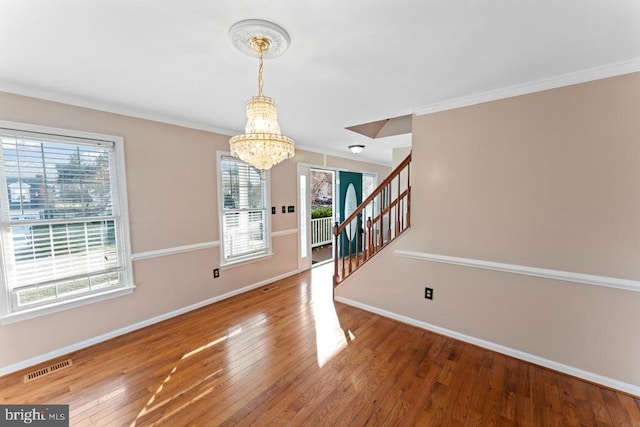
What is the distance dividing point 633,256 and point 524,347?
106cm

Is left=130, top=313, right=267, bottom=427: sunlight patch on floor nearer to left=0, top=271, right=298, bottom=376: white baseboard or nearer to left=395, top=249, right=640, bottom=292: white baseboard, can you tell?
left=0, top=271, right=298, bottom=376: white baseboard

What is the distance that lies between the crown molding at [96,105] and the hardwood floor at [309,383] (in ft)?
7.50

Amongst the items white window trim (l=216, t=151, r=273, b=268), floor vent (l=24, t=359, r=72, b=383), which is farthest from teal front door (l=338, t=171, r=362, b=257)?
floor vent (l=24, t=359, r=72, b=383)

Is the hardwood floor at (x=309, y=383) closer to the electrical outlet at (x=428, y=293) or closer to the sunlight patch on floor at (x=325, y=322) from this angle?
the sunlight patch on floor at (x=325, y=322)

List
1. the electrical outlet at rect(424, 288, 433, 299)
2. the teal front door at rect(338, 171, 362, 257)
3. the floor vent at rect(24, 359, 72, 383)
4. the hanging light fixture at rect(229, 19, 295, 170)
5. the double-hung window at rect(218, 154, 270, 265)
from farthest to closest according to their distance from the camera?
1. the teal front door at rect(338, 171, 362, 257)
2. the double-hung window at rect(218, 154, 270, 265)
3. the electrical outlet at rect(424, 288, 433, 299)
4. the floor vent at rect(24, 359, 72, 383)
5. the hanging light fixture at rect(229, 19, 295, 170)

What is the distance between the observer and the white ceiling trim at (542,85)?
1.85 meters

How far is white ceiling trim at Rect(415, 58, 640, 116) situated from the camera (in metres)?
1.85

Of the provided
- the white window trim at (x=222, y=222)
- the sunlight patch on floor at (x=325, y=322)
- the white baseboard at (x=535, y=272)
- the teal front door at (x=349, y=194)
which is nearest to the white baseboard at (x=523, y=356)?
the sunlight patch on floor at (x=325, y=322)

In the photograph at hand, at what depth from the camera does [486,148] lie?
95.0 inches

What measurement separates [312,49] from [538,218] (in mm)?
2226

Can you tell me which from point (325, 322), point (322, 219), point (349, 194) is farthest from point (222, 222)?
point (322, 219)

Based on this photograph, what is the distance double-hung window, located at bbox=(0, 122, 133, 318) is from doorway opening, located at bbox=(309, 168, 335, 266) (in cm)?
349

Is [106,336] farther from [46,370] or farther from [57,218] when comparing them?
[57,218]

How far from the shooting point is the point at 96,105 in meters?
2.52
